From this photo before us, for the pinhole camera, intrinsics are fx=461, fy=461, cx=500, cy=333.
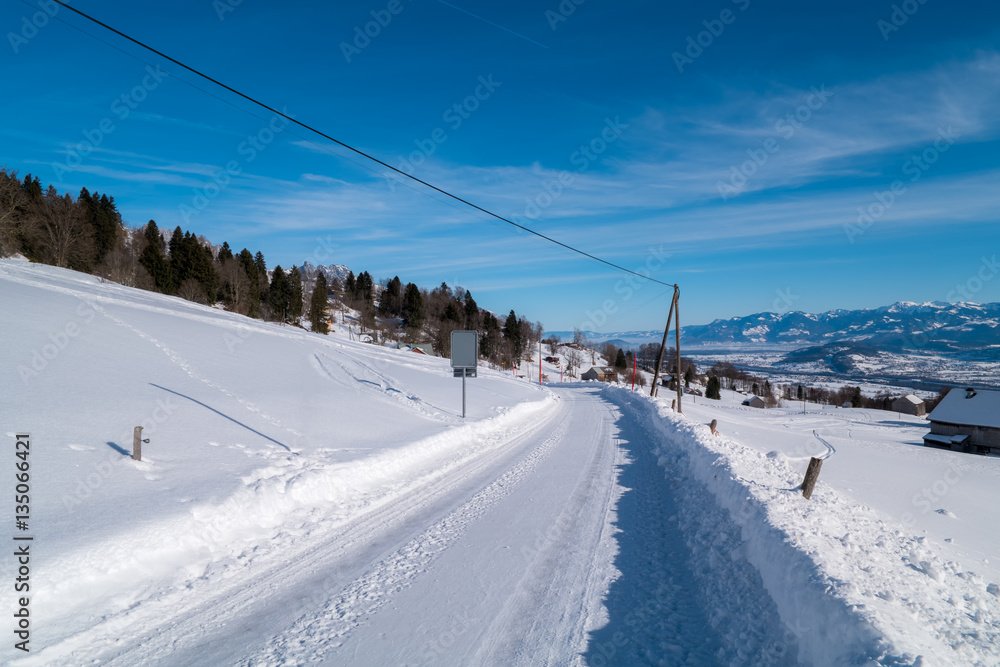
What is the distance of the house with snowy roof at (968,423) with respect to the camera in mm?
43906

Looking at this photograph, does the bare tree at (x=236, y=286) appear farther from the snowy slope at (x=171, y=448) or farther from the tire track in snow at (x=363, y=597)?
the tire track in snow at (x=363, y=597)

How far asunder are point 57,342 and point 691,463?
17755 mm

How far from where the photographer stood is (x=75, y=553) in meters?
5.04

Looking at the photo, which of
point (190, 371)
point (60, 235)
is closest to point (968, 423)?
point (190, 371)

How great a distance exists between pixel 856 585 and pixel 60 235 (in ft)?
213

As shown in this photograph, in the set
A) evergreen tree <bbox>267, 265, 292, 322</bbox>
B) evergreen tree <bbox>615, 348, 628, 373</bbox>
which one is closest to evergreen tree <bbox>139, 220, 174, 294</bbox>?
evergreen tree <bbox>267, 265, 292, 322</bbox>

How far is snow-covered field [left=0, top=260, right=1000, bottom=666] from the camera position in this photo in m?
4.08

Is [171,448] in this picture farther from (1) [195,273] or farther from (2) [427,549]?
(1) [195,273]

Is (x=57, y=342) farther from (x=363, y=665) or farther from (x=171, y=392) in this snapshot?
(x=363, y=665)

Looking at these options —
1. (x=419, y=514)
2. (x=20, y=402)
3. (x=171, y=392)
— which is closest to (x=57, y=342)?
(x=171, y=392)

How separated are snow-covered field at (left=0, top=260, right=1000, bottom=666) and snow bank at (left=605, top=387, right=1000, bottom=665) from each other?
1.1 inches

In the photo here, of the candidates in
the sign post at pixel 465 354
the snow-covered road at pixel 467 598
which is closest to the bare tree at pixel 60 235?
the sign post at pixel 465 354

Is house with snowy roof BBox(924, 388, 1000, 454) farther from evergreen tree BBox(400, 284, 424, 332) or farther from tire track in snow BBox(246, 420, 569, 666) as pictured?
evergreen tree BBox(400, 284, 424, 332)

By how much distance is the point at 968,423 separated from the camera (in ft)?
149
